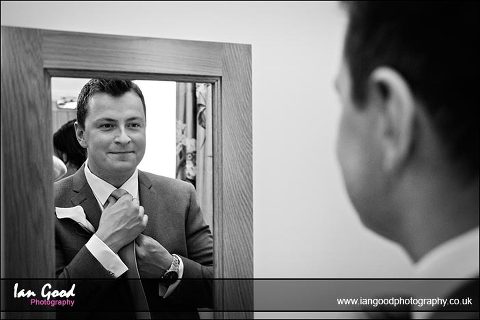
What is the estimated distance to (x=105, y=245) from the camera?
1.41 m

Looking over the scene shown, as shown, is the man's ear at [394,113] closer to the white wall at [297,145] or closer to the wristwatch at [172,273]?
the white wall at [297,145]

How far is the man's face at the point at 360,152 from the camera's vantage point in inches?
62.4

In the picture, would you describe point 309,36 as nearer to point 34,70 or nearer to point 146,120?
point 146,120

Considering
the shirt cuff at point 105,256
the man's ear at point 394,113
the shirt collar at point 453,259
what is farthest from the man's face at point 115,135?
the shirt collar at point 453,259

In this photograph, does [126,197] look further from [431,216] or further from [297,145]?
[431,216]

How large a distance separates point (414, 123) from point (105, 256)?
0.98 metres

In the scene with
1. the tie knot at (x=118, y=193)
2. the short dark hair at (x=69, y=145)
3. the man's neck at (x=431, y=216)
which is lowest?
the man's neck at (x=431, y=216)

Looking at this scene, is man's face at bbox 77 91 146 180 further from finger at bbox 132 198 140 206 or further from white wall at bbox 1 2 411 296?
white wall at bbox 1 2 411 296

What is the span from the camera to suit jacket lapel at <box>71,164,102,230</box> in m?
1.41

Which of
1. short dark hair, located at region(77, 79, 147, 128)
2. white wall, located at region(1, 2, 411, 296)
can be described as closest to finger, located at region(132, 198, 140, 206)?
short dark hair, located at region(77, 79, 147, 128)

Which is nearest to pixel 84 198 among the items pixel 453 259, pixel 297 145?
pixel 297 145

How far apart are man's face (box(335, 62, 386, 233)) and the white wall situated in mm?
28

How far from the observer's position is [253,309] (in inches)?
61.2

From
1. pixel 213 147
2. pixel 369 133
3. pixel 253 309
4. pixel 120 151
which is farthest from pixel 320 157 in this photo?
pixel 120 151
